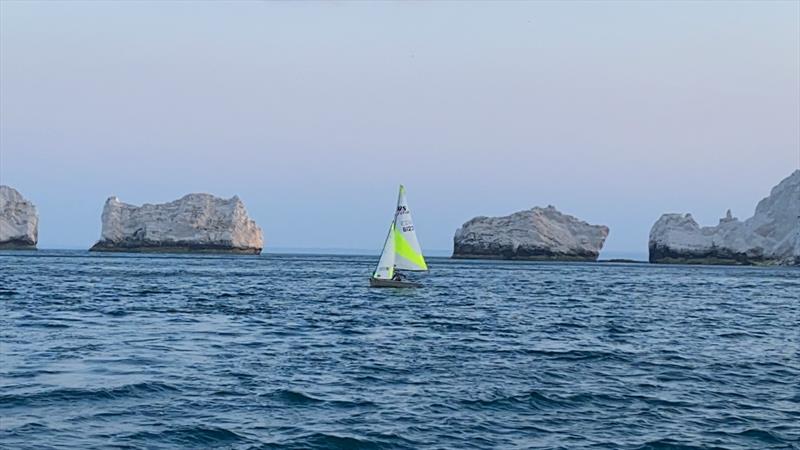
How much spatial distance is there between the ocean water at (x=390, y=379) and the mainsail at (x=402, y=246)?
15.9 metres

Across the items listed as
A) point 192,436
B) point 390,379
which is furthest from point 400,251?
point 192,436

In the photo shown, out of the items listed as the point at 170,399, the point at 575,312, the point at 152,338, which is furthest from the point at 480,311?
the point at 170,399

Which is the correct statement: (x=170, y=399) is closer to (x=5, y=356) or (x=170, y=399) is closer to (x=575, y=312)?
(x=5, y=356)

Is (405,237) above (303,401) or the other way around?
above

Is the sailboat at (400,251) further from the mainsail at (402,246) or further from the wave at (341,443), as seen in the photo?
the wave at (341,443)

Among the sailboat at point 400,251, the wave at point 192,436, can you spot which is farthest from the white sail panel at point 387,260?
the wave at point 192,436

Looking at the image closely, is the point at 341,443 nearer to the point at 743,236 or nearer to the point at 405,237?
the point at 405,237

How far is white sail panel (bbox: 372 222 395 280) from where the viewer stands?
195 feet

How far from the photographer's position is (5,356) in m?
24.8

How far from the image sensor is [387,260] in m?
60.6

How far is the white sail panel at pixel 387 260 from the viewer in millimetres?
59312

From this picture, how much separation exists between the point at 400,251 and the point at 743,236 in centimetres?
12092

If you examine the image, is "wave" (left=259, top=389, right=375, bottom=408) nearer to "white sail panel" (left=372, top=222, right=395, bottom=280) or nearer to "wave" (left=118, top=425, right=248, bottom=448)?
"wave" (left=118, top=425, right=248, bottom=448)

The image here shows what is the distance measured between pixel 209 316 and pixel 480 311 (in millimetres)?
14327
